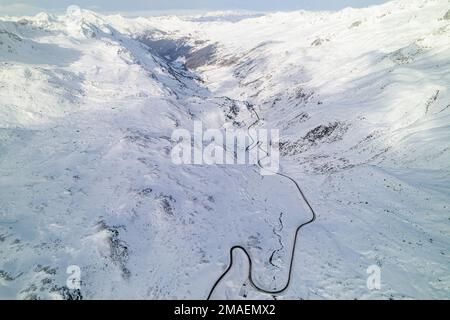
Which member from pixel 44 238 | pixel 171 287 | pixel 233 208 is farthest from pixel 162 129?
pixel 171 287

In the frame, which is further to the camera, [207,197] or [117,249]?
[207,197]

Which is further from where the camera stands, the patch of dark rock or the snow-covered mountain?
the patch of dark rock

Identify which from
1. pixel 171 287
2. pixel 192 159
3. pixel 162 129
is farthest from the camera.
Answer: pixel 162 129

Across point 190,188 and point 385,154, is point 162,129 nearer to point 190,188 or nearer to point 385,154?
point 190,188

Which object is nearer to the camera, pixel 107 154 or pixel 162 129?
pixel 107 154

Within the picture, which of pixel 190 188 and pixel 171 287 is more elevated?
pixel 190 188

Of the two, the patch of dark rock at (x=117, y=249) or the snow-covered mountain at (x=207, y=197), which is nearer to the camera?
the snow-covered mountain at (x=207, y=197)

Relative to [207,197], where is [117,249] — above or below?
below
